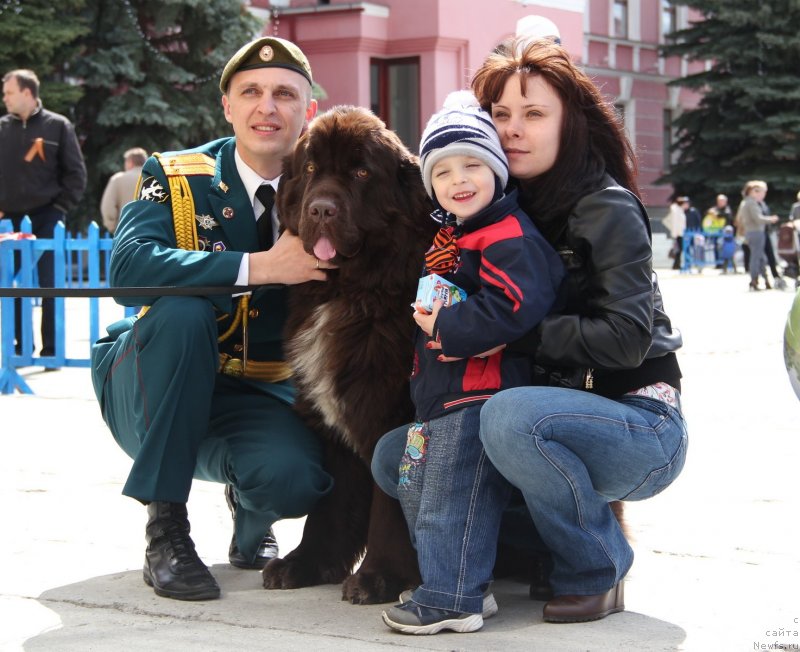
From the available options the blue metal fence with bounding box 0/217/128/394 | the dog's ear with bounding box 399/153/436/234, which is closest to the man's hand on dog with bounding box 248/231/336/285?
the dog's ear with bounding box 399/153/436/234

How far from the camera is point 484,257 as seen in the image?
2.89m

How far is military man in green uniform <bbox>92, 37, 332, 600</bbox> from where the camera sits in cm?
337

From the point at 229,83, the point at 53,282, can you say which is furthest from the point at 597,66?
the point at 229,83

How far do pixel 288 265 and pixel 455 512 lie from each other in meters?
0.92

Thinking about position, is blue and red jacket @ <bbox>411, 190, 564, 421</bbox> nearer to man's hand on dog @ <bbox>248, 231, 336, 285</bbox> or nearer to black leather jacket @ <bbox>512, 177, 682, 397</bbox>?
black leather jacket @ <bbox>512, 177, 682, 397</bbox>

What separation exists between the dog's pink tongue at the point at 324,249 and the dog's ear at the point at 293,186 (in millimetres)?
185

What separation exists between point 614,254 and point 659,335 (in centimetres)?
29

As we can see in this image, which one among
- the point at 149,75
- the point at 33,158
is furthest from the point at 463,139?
the point at 149,75

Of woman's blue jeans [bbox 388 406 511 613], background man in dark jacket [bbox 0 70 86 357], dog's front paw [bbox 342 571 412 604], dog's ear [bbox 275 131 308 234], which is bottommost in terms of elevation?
dog's front paw [bbox 342 571 412 604]

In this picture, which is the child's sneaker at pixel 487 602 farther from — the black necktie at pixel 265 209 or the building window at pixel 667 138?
the building window at pixel 667 138

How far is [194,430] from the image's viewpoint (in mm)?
3404

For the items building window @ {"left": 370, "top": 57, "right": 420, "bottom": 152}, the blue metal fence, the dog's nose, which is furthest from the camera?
building window @ {"left": 370, "top": 57, "right": 420, "bottom": 152}

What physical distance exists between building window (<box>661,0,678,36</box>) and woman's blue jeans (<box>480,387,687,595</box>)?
3546 cm

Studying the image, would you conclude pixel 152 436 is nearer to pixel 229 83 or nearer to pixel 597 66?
→ pixel 229 83
